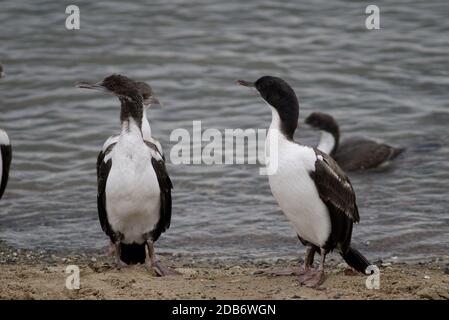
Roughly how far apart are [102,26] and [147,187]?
33.5ft

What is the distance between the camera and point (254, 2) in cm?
1864

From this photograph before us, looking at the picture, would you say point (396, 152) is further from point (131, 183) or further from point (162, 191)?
point (131, 183)

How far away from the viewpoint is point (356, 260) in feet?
26.3

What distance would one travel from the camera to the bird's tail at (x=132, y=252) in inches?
340

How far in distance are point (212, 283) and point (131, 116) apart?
1603mm

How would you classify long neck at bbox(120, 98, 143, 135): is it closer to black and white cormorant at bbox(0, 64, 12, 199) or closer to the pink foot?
the pink foot

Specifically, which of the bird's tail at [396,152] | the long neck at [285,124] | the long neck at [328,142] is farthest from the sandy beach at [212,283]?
the long neck at [328,142]

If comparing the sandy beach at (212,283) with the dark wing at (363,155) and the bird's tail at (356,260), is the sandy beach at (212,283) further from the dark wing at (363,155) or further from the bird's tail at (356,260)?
the dark wing at (363,155)

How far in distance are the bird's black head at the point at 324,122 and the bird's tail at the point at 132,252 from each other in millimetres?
5047

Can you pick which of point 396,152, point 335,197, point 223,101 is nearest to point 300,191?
point 335,197

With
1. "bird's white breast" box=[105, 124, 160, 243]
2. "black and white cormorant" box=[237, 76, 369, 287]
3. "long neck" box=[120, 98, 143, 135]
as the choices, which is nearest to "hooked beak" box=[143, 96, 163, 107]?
"long neck" box=[120, 98, 143, 135]

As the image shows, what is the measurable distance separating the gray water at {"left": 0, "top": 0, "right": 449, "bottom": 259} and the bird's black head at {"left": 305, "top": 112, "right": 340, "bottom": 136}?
696mm

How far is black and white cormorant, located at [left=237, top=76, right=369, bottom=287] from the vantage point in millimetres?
7609
